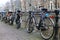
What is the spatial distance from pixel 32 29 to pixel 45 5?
1.00 meters

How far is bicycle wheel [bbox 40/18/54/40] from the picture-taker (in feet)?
14.8

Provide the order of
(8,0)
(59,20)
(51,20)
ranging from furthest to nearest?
1. (8,0)
2. (51,20)
3. (59,20)

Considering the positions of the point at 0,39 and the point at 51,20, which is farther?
the point at 0,39

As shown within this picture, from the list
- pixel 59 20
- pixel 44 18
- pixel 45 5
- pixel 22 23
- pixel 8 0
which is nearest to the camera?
pixel 59 20

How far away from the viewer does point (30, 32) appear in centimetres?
617

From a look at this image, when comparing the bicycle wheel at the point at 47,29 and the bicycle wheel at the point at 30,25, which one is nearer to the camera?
the bicycle wheel at the point at 47,29

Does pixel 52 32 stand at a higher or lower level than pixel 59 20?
lower

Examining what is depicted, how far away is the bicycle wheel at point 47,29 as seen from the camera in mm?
4524

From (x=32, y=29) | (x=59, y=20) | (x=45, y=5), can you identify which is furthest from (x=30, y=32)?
(x=59, y=20)

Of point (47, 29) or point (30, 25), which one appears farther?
point (30, 25)

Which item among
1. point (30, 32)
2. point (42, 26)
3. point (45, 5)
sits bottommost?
point (30, 32)

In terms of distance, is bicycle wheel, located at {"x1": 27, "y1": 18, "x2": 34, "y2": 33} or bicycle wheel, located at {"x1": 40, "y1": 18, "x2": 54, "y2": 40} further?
bicycle wheel, located at {"x1": 27, "y1": 18, "x2": 34, "y2": 33}

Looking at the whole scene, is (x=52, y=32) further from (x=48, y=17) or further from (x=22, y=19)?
(x=22, y=19)

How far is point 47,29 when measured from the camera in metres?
4.73
